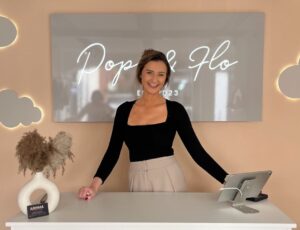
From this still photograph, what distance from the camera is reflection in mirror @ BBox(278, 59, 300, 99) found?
2254 millimetres

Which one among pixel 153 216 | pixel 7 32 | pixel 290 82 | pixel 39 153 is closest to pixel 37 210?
pixel 39 153

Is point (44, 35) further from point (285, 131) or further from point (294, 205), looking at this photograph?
point (294, 205)

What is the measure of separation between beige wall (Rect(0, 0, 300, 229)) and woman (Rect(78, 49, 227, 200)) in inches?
20.0

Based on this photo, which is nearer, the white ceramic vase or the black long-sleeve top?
the white ceramic vase

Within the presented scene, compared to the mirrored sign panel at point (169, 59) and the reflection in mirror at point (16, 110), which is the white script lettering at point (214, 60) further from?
the reflection in mirror at point (16, 110)

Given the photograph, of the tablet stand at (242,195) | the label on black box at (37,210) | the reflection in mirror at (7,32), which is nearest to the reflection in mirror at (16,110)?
the reflection in mirror at (7,32)

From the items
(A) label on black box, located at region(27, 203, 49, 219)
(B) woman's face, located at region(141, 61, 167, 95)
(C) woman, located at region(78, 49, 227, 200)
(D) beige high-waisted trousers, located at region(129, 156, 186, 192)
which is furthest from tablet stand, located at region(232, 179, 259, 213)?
(A) label on black box, located at region(27, 203, 49, 219)

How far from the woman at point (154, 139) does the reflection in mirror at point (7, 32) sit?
1051 mm

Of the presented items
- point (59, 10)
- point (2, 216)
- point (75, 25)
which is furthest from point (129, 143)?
point (2, 216)

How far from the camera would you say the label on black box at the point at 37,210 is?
1315 mm

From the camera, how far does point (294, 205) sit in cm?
236

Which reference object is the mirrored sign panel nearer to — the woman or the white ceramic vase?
the woman

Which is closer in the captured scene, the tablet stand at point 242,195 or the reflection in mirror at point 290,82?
the tablet stand at point 242,195

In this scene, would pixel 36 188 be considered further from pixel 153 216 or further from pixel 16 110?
pixel 16 110
